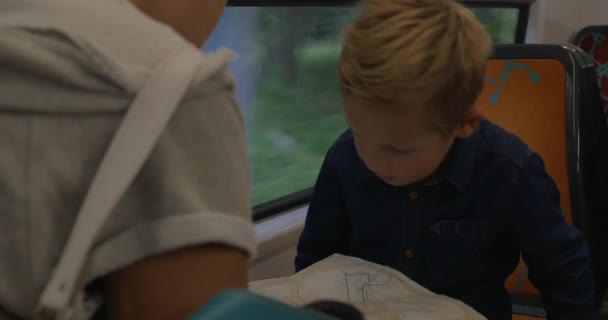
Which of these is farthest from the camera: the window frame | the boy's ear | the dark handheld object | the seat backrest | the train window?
the seat backrest

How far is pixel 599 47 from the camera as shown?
278 centimetres

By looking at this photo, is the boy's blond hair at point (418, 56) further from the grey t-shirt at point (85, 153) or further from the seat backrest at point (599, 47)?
the seat backrest at point (599, 47)

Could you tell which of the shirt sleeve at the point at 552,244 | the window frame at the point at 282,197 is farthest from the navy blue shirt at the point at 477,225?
the window frame at the point at 282,197

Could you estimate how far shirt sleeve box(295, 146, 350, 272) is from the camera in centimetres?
127

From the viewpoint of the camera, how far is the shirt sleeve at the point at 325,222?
1.27 meters

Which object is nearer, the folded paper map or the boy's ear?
the folded paper map

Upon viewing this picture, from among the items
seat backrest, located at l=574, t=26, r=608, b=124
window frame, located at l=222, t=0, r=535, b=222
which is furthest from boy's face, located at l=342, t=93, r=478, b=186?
seat backrest, located at l=574, t=26, r=608, b=124

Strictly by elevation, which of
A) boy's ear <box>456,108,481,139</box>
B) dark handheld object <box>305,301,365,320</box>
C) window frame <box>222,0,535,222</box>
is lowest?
window frame <box>222,0,535,222</box>

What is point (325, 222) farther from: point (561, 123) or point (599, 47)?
point (599, 47)

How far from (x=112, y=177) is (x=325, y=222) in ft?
3.05

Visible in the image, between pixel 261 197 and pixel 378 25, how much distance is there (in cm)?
101

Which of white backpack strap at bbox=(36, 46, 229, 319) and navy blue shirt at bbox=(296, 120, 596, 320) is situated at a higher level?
white backpack strap at bbox=(36, 46, 229, 319)

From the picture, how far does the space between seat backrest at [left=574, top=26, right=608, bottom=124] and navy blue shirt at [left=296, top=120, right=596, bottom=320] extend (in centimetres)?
178

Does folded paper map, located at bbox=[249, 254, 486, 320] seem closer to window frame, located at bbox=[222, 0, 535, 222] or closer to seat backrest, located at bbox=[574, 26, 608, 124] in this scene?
window frame, located at bbox=[222, 0, 535, 222]
